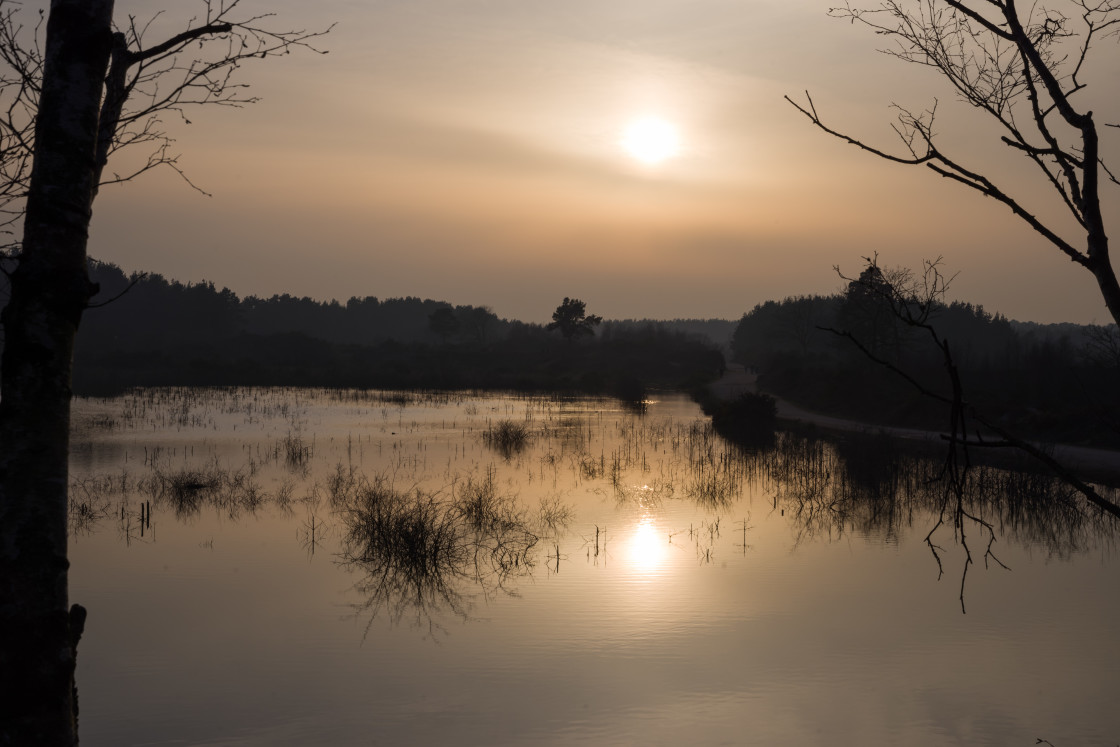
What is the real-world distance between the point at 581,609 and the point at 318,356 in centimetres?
7771

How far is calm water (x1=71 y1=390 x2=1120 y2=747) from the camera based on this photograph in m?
8.82

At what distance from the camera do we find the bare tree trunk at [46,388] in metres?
3.19

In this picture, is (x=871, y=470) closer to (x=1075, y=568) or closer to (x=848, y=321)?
(x=1075, y=568)

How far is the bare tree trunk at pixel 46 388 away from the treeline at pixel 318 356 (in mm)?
52129

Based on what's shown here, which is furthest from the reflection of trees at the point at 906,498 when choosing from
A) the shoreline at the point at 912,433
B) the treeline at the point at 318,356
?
the treeline at the point at 318,356

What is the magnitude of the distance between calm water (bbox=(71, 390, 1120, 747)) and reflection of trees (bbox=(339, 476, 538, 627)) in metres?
0.07

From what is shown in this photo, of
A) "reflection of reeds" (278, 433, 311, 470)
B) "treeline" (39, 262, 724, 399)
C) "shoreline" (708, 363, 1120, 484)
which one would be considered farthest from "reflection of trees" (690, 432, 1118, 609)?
"treeline" (39, 262, 724, 399)

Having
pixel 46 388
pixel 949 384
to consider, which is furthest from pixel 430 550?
pixel 949 384

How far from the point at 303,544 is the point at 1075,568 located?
1318 cm

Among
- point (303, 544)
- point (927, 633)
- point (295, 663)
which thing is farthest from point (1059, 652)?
point (303, 544)

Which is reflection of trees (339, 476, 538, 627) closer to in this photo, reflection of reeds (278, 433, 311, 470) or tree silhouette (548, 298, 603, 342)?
reflection of reeds (278, 433, 311, 470)

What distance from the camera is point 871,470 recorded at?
2486 centimetres

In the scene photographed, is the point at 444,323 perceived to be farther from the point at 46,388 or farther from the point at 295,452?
the point at 46,388

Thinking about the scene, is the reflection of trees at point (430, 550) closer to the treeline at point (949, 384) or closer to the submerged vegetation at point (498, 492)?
the submerged vegetation at point (498, 492)
